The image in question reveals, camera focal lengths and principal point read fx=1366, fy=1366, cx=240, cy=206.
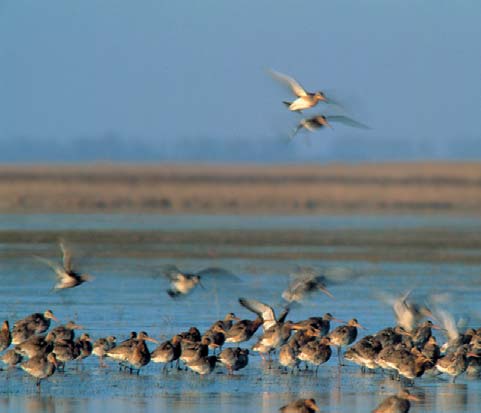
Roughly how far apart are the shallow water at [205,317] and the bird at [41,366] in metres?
0.14

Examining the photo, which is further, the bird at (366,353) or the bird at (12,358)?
the bird at (366,353)

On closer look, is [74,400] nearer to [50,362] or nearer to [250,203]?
[50,362]

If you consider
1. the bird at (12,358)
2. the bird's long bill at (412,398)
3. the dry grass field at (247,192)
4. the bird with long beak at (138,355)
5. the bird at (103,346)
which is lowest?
the bird's long bill at (412,398)

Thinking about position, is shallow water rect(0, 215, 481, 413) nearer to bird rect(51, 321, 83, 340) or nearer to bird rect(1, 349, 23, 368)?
bird rect(1, 349, 23, 368)

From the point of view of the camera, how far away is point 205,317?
1869 cm

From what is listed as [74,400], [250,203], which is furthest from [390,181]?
[74,400]

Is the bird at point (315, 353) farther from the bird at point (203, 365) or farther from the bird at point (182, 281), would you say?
the bird at point (182, 281)

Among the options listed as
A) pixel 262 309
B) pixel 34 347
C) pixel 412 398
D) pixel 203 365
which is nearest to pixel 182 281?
pixel 262 309

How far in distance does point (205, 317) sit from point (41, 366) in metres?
5.53

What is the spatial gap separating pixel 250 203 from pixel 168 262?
26057 millimetres

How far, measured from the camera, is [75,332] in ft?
55.5

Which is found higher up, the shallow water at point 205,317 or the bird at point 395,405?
the shallow water at point 205,317

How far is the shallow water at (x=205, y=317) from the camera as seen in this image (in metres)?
12.7

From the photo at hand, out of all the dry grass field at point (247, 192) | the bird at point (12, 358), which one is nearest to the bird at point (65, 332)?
the bird at point (12, 358)
